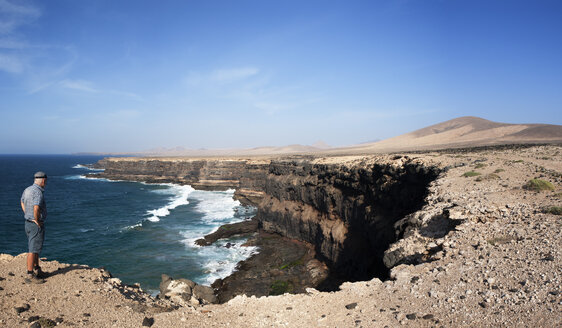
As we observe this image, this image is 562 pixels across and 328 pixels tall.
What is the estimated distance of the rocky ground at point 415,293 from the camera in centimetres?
579

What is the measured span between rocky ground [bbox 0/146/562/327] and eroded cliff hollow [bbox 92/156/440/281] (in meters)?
4.80

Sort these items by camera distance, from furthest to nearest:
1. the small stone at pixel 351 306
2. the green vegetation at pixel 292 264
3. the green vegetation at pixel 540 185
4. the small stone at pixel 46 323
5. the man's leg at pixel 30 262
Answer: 1. the green vegetation at pixel 292 264
2. the green vegetation at pixel 540 185
3. the man's leg at pixel 30 262
4. the small stone at pixel 351 306
5. the small stone at pixel 46 323

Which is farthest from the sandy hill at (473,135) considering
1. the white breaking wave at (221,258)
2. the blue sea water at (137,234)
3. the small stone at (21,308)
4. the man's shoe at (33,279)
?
the small stone at (21,308)

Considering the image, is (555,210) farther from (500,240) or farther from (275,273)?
(275,273)

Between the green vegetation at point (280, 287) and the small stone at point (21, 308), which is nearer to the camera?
the small stone at point (21, 308)

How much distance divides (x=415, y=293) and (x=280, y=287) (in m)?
16.3

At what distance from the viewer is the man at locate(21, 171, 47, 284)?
7285 mm

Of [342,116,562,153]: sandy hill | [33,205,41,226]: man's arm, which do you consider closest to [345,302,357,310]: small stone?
[33,205,41,226]: man's arm

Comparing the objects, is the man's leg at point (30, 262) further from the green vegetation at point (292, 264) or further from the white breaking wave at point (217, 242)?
the green vegetation at point (292, 264)

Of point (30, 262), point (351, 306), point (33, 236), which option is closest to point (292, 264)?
point (351, 306)

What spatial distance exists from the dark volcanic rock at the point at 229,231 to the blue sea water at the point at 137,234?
1016 millimetres

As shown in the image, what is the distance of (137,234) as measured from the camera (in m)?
34.3

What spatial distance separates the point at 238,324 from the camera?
6496mm

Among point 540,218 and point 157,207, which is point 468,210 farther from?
point 157,207
